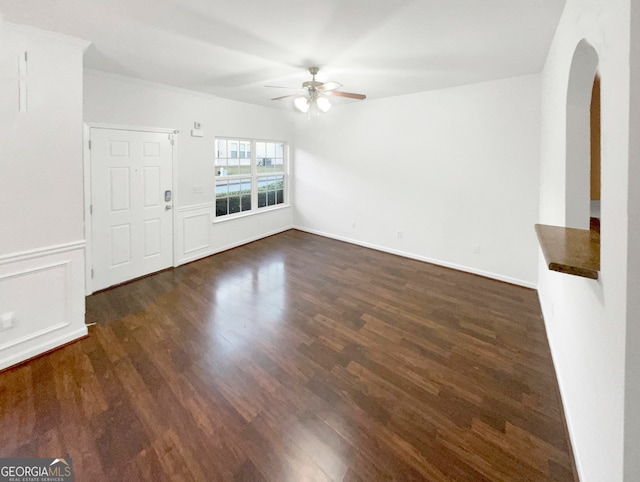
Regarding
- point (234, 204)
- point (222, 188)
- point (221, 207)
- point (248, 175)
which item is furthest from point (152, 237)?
point (248, 175)

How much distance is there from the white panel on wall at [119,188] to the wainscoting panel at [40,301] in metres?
1.23

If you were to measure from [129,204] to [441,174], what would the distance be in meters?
4.44

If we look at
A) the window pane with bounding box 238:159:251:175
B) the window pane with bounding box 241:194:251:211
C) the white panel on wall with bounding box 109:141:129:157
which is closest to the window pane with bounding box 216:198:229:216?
the window pane with bounding box 241:194:251:211

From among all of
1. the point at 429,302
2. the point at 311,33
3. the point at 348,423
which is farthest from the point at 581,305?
the point at 311,33

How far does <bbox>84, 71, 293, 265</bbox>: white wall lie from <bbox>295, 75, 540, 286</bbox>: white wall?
4.67 ft

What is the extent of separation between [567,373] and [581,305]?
2.13 feet

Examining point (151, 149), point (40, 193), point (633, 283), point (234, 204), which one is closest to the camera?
point (633, 283)

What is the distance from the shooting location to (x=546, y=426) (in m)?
1.76

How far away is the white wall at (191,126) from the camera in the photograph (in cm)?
353

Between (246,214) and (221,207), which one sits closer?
(221,207)

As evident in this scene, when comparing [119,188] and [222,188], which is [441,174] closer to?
[222,188]

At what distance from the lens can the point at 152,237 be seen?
4.17 metres

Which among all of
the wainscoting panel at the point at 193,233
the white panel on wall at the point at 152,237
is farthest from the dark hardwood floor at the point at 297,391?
the wainscoting panel at the point at 193,233

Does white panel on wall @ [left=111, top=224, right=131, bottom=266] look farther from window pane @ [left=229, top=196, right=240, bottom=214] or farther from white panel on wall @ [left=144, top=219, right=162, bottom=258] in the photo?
window pane @ [left=229, top=196, right=240, bottom=214]
